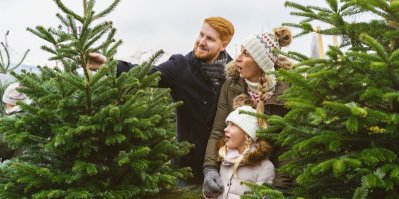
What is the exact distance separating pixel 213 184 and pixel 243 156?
29 cm

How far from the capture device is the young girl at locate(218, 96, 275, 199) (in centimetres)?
350

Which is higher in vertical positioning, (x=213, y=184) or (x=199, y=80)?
(x=199, y=80)

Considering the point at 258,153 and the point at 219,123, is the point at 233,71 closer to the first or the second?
the point at 219,123

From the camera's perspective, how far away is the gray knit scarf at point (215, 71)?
4.23 m

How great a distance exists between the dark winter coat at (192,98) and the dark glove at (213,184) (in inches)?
27.0

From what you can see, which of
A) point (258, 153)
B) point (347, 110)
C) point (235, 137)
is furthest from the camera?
point (235, 137)

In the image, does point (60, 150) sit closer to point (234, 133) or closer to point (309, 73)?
point (234, 133)

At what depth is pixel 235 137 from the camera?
3609 mm

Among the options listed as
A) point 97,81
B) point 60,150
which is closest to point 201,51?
point 97,81

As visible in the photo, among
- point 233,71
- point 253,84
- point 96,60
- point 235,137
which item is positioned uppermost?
point 96,60

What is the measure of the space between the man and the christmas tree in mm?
880

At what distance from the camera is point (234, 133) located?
11.8ft

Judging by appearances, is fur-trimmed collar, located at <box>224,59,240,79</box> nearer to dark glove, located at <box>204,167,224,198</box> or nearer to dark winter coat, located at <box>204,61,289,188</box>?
dark winter coat, located at <box>204,61,289,188</box>

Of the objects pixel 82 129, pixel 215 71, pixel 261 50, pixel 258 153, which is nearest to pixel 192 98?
pixel 215 71
